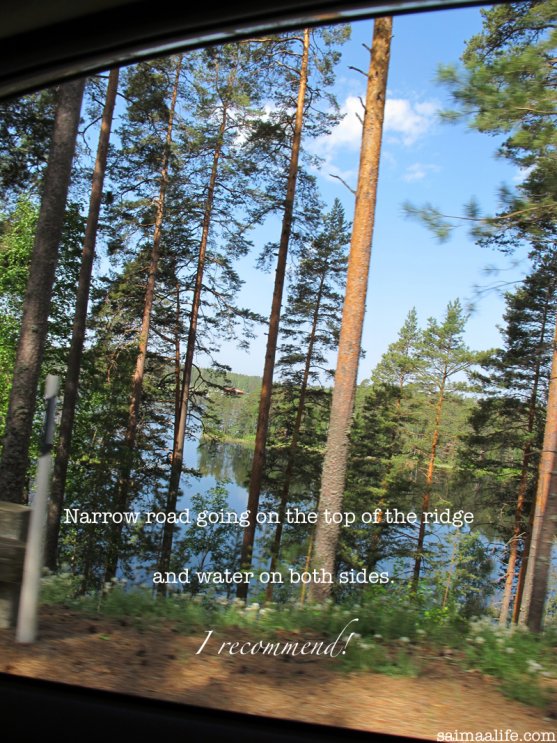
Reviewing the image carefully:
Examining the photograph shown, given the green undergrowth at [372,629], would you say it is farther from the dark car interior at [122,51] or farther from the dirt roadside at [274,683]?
the dark car interior at [122,51]

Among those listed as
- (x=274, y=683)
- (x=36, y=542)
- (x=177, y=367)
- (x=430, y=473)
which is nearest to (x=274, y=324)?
(x=177, y=367)

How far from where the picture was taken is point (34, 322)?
8125 mm

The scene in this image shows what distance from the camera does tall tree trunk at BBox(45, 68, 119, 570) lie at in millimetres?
13086

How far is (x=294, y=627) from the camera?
4.64 metres

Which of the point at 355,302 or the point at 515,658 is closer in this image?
the point at 515,658

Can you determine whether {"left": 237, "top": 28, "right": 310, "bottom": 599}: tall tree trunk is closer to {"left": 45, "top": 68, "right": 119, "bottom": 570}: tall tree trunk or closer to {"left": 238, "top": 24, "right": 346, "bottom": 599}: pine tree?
{"left": 238, "top": 24, "right": 346, "bottom": 599}: pine tree

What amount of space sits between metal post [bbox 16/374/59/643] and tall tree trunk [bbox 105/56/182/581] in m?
10.6

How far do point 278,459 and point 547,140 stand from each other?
57.8 ft

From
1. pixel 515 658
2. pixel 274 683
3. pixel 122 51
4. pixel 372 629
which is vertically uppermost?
pixel 122 51

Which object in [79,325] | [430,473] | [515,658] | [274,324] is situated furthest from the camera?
[430,473]

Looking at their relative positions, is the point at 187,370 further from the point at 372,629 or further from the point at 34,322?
the point at 372,629

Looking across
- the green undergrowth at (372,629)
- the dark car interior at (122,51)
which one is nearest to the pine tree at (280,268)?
the green undergrowth at (372,629)

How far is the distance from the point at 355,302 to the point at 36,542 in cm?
573

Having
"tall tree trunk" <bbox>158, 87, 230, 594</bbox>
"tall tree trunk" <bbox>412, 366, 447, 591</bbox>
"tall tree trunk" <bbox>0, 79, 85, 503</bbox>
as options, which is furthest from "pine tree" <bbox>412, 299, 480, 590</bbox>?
"tall tree trunk" <bbox>0, 79, 85, 503</bbox>
